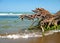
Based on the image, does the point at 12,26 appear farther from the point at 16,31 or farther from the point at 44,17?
the point at 44,17

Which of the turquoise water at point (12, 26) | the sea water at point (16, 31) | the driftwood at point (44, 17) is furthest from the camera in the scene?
the turquoise water at point (12, 26)

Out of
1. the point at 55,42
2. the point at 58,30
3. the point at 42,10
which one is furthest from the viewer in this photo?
the point at 42,10

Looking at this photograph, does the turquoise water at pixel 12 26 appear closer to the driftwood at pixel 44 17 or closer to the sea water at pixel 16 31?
the sea water at pixel 16 31

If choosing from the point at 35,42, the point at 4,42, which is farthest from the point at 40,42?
the point at 4,42

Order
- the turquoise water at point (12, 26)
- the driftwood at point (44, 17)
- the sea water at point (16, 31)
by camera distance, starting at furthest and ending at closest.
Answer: the turquoise water at point (12, 26)
the driftwood at point (44, 17)
the sea water at point (16, 31)

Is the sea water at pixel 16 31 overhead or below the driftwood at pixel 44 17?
below

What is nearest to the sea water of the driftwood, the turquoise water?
the turquoise water

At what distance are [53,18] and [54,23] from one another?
43 cm

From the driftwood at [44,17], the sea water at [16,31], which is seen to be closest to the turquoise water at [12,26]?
the sea water at [16,31]

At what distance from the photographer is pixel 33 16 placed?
16.2 m

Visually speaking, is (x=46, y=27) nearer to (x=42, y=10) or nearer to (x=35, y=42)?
(x=42, y=10)

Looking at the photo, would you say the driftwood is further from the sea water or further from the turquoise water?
the turquoise water

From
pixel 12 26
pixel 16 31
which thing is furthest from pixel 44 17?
pixel 12 26

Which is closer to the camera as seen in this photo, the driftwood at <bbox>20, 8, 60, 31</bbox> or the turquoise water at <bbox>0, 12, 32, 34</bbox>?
the driftwood at <bbox>20, 8, 60, 31</bbox>
